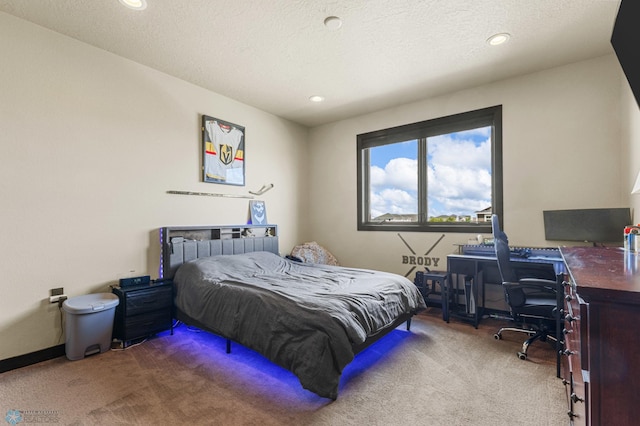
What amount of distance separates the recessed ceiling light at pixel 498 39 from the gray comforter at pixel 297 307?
241cm

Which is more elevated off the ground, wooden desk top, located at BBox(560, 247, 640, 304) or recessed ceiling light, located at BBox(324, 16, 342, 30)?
recessed ceiling light, located at BBox(324, 16, 342, 30)

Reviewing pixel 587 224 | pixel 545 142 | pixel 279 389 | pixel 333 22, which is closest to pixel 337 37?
pixel 333 22

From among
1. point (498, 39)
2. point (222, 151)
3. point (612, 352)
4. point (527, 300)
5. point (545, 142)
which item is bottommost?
point (527, 300)

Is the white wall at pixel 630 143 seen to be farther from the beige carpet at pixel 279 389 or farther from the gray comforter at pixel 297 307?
the gray comforter at pixel 297 307

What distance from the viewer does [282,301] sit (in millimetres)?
2277

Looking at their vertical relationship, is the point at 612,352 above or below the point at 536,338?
above

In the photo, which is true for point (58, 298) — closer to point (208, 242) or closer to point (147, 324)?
point (147, 324)

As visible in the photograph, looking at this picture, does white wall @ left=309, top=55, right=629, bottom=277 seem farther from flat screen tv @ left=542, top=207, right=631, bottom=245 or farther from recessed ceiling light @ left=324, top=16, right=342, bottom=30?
recessed ceiling light @ left=324, top=16, right=342, bottom=30

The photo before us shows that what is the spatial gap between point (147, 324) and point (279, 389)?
1639 millimetres

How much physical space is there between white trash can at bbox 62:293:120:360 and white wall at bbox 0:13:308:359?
9.7 inches

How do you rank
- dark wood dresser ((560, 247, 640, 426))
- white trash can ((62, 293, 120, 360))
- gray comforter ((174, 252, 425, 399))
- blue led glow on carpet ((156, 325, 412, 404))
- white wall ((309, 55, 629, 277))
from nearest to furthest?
dark wood dresser ((560, 247, 640, 426)) → gray comforter ((174, 252, 425, 399)) → blue led glow on carpet ((156, 325, 412, 404)) → white trash can ((62, 293, 120, 360)) → white wall ((309, 55, 629, 277))

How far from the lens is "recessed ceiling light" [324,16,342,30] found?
8.11 ft

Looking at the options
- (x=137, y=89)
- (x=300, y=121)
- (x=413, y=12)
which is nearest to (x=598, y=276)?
(x=413, y=12)

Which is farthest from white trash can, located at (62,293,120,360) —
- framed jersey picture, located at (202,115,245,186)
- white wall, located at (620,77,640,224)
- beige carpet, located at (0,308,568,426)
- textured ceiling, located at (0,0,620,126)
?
white wall, located at (620,77,640,224)
